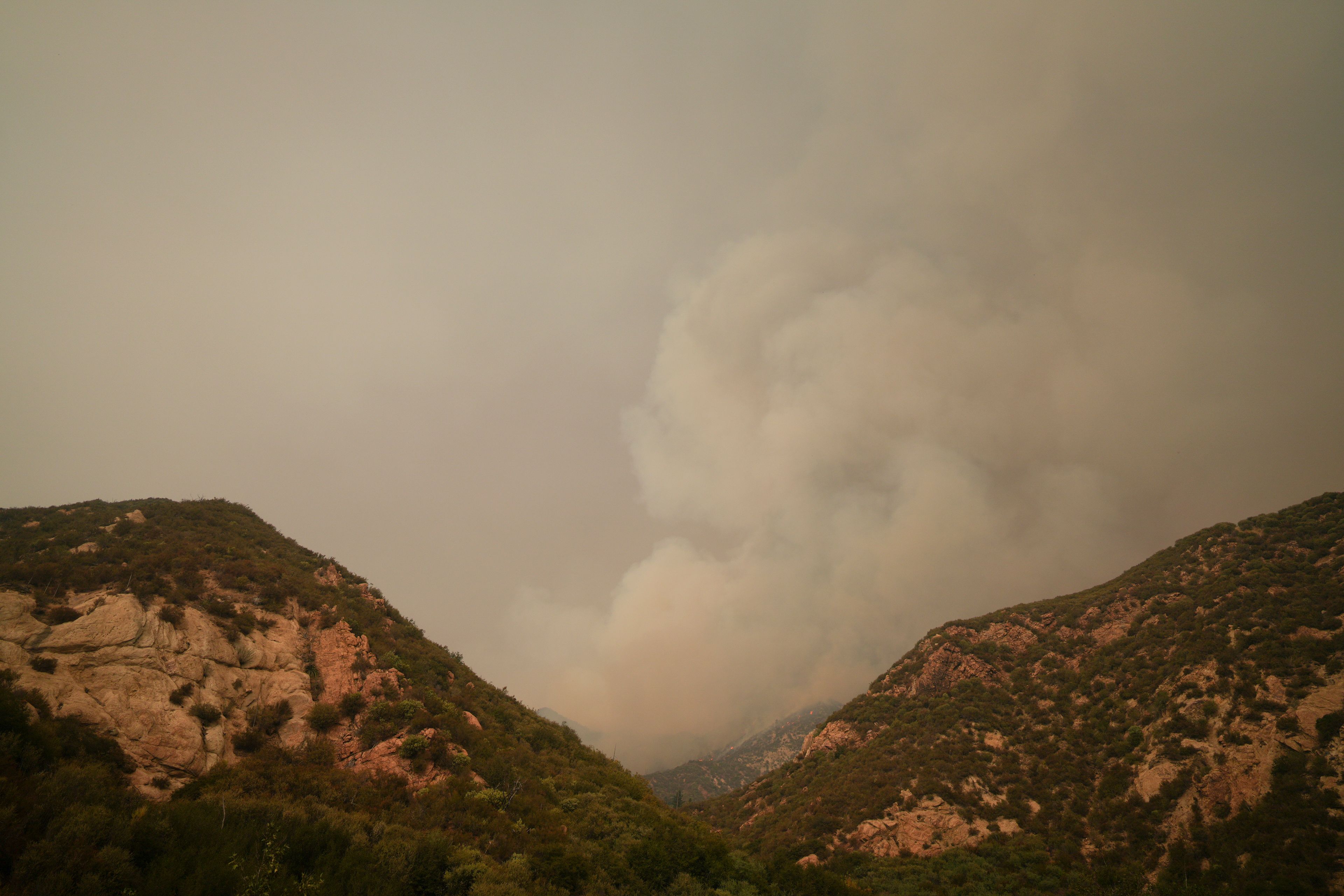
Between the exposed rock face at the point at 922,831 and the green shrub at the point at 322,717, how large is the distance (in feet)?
119

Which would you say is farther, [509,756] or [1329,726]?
[1329,726]

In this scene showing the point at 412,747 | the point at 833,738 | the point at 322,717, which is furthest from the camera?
the point at 833,738

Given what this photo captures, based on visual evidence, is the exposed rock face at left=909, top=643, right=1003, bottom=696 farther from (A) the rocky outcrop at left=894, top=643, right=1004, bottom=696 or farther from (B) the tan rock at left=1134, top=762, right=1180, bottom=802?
(B) the tan rock at left=1134, top=762, right=1180, bottom=802

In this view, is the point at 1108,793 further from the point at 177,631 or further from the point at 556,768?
the point at 177,631

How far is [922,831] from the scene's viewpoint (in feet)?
109

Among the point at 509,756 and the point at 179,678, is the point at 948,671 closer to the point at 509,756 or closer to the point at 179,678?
the point at 509,756

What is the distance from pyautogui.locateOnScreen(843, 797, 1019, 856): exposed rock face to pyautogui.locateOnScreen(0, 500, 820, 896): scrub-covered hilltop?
1833 centimetres

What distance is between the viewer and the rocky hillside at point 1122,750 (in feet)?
76.8

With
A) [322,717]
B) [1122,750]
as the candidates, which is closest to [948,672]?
[1122,750]

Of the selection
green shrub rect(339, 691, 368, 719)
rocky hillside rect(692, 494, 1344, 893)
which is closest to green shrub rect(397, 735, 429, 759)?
green shrub rect(339, 691, 368, 719)

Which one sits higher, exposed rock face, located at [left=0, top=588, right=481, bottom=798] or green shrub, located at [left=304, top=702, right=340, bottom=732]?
exposed rock face, located at [left=0, top=588, right=481, bottom=798]

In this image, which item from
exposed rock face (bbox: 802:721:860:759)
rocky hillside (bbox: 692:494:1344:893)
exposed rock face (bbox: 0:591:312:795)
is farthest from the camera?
exposed rock face (bbox: 802:721:860:759)

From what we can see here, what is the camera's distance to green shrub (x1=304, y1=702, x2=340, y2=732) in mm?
17391

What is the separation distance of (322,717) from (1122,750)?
49.2 m
